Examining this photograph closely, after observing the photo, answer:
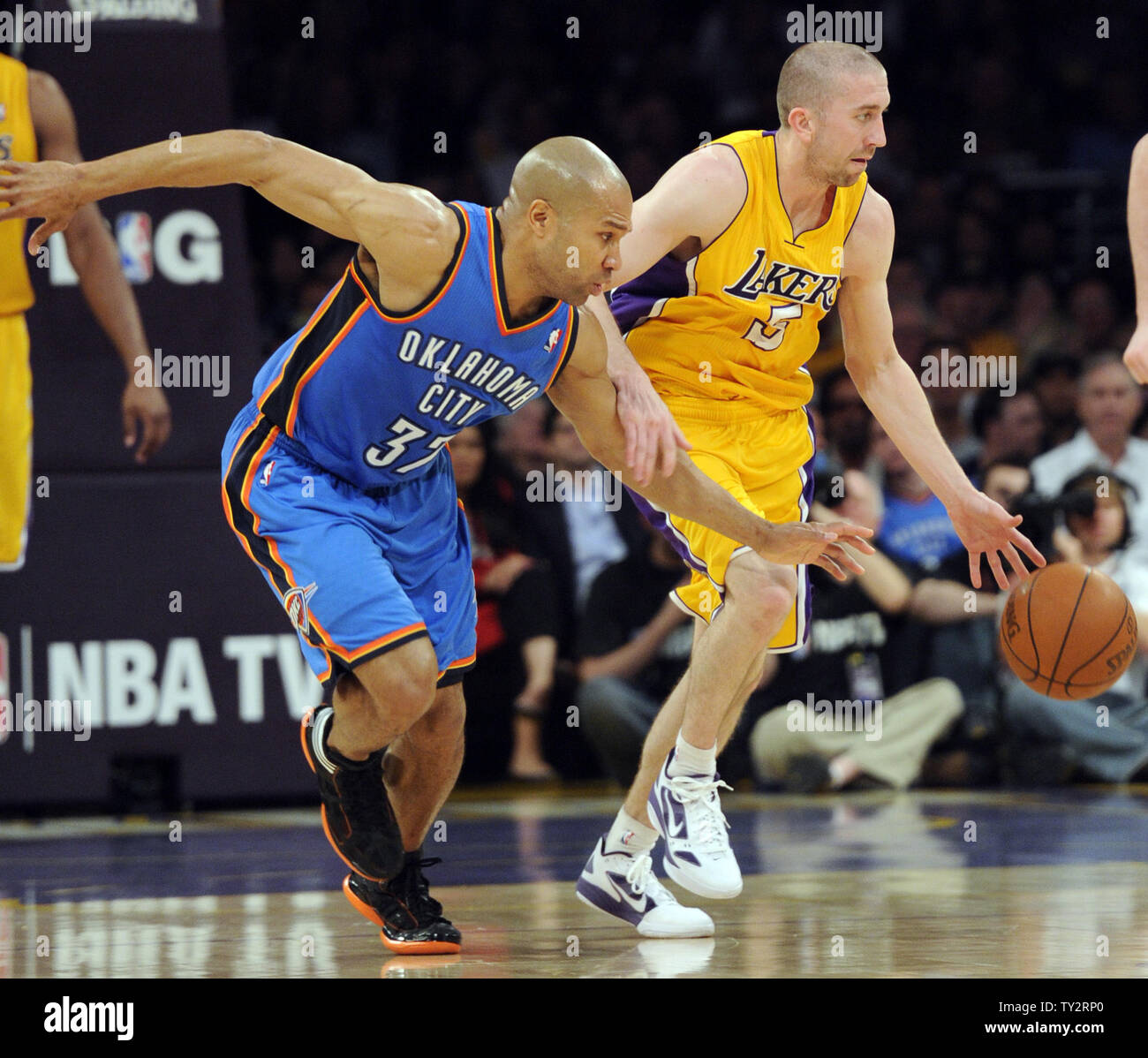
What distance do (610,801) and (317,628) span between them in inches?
147

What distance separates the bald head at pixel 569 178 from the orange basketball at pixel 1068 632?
6.51ft

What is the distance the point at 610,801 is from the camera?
7504mm

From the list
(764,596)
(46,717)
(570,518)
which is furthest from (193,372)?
(764,596)

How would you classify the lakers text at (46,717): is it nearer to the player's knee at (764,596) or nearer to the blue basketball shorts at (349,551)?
the blue basketball shorts at (349,551)

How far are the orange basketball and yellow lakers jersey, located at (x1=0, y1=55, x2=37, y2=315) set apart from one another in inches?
145

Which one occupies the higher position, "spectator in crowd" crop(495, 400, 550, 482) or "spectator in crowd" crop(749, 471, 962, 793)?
"spectator in crowd" crop(495, 400, 550, 482)

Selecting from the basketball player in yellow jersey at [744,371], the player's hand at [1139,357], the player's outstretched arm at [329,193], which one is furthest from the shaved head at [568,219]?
the player's hand at [1139,357]

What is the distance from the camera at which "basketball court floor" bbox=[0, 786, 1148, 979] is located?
12.8ft

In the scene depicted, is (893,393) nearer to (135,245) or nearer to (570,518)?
(570,518)

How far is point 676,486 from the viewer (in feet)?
13.5

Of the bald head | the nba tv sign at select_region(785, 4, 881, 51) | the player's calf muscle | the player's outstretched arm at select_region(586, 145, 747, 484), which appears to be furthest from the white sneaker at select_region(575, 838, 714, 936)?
the nba tv sign at select_region(785, 4, 881, 51)

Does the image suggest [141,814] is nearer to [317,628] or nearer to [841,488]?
[841,488]

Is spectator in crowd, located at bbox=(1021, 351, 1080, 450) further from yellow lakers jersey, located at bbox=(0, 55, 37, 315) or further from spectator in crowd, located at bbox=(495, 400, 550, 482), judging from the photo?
yellow lakers jersey, located at bbox=(0, 55, 37, 315)
